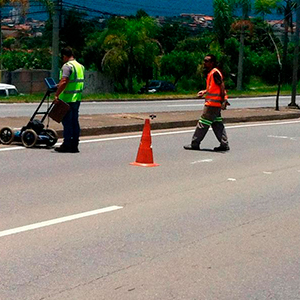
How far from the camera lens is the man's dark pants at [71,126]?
43.3 feet

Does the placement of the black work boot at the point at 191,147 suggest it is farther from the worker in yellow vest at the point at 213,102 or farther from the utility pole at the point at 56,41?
the utility pole at the point at 56,41

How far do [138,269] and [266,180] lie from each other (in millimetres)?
5453

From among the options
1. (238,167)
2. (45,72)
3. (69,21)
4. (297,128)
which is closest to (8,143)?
(238,167)

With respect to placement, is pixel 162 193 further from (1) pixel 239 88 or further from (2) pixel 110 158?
(1) pixel 239 88

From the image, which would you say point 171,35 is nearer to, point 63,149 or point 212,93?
point 212,93

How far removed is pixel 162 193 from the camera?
980cm

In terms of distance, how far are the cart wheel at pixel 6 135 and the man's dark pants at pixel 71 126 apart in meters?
1.22

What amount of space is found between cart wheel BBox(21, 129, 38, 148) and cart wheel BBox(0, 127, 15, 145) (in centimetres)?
29

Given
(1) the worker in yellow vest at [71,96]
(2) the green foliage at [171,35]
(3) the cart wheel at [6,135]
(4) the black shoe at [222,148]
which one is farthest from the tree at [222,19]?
(1) the worker in yellow vest at [71,96]

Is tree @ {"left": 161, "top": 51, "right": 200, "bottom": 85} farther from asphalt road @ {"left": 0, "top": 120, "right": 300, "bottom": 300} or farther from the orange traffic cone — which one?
the orange traffic cone

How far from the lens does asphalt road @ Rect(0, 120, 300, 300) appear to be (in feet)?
19.3

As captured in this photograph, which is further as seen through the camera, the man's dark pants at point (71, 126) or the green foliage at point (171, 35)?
the green foliage at point (171, 35)

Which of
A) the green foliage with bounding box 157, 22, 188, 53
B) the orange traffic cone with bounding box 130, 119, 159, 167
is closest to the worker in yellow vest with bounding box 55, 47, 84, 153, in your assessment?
the orange traffic cone with bounding box 130, 119, 159, 167

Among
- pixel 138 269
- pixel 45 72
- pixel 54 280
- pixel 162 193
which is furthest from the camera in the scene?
pixel 45 72
